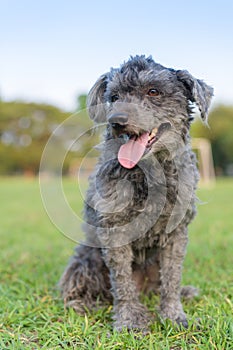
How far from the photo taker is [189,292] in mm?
3738

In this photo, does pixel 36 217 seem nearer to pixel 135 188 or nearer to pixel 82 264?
pixel 82 264

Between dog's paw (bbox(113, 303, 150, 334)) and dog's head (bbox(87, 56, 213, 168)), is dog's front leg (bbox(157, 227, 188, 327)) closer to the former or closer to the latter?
dog's paw (bbox(113, 303, 150, 334))

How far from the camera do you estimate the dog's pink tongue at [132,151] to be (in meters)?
3.01

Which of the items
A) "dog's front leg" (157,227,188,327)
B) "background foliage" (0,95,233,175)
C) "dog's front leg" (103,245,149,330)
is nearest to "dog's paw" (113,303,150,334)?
"dog's front leg" (103,245,149,330)

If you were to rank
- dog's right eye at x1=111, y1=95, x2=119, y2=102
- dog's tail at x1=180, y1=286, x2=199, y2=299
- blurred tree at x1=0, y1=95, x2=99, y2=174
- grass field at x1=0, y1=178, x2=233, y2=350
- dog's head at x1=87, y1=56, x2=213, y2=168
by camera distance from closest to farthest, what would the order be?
grass field at x1=0, y1=178, x2=233, y2=350 < dog's head at x1=87, y1=56, x2=213, y2=168 < dog's right eye at x1=111, y1=95, x2=119, y2=102 < dog's tail at x1=180, y1=286, x2=199, y2=299 < blurred tree at x1=0, y1=95, x2=99, y2=174

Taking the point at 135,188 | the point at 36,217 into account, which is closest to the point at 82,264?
the point at 135,188

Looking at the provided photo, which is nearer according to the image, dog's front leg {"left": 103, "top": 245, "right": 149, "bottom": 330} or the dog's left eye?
the dog's left eye

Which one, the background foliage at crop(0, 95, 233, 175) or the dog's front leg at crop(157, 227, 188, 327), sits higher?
the background foliage at crop(0, 95, 233, 175)

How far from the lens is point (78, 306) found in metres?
3.52

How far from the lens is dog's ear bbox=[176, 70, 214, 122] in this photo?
3.13 meters

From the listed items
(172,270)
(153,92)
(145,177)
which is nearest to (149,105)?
(153,92)

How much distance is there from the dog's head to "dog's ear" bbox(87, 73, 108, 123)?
0.18m

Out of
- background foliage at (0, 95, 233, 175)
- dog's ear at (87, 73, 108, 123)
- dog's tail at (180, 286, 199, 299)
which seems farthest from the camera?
background foliage at (0, 95, 233, 175)

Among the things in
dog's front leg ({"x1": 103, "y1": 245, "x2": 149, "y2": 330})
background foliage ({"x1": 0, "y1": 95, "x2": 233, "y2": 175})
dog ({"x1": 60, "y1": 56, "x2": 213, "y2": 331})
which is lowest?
dog's front leg ({"x1": 103, "y1": 245, "x2": 149, "y2": 330})
